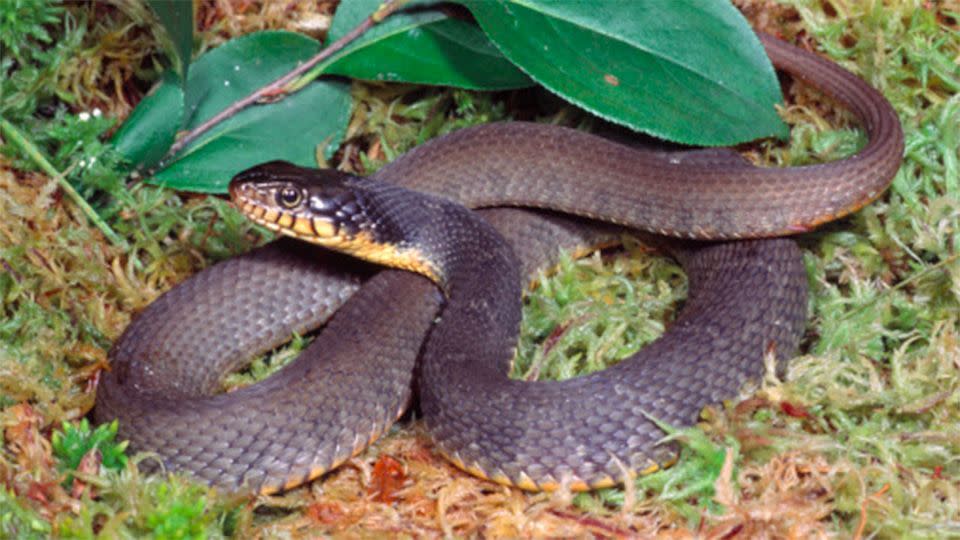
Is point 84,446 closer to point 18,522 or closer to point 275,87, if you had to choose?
point 18,522

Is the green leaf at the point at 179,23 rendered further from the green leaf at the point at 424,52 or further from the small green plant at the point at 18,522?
the small green plant at the point at 18,522

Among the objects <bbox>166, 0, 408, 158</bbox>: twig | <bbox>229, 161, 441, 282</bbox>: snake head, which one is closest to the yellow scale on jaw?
<bbox>229, 161, 441, 282</bbox>: snake head

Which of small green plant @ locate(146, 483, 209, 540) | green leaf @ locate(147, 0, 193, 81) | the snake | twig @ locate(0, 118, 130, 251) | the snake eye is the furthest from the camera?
twig @ locate(0, 118, 130, 251)

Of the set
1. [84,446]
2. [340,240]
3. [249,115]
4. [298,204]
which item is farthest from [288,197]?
[84,446]

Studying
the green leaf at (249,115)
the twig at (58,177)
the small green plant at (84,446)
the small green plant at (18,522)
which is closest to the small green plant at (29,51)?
the twig at (58,177)

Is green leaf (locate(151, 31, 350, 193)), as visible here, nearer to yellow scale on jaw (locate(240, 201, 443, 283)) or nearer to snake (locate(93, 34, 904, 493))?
snake (locate(93, 34, 904, 493))

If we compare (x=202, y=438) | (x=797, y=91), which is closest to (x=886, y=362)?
(x=797, y=91)

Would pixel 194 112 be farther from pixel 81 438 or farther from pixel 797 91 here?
pixel 797 91
